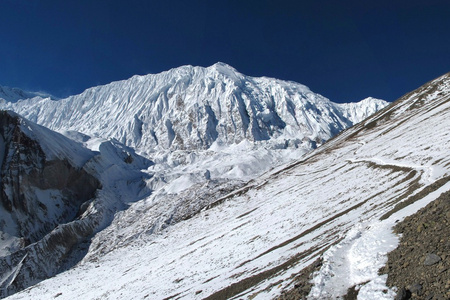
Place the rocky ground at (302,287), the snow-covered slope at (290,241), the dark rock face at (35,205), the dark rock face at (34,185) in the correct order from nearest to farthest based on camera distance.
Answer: the rocky ground at (302,287) → the snow-covered slope at (290,241) → the dark rock face at (35,205) → the dark rock face at (34,185)

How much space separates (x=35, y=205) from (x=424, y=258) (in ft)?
362

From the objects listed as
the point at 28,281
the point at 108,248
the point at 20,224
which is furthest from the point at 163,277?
the point at 20,224

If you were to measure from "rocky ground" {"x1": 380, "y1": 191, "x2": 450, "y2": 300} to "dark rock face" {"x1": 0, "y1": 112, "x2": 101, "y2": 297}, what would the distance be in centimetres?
7958

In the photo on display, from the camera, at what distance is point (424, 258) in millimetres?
9391

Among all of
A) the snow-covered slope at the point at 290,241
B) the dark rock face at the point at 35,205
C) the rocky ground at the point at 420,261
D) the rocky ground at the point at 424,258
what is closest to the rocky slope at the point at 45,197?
the dark rock face at the point at 35,205

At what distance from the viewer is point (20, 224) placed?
88.8m

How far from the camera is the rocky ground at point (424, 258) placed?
821 centimetres

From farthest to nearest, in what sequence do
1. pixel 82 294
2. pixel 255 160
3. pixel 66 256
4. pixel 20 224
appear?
1. pixel 255 160
2. pixel 20 224
3. pixel 66 256
4. pixel 82 294

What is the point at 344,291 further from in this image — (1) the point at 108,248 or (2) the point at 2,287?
(2) the point at 2,287

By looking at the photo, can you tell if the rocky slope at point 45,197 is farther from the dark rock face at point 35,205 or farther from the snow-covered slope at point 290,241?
the snow-covered slope at point 290,241

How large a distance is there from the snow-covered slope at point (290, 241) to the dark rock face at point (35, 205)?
1096 inches

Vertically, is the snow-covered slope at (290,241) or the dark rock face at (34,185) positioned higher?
the dark rock face at (34,185)

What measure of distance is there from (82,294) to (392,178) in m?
38.8

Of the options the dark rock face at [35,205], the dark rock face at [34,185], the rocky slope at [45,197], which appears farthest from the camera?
the dark rock face at [34,185]
